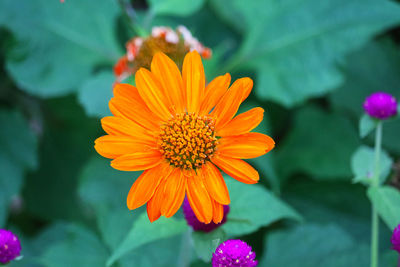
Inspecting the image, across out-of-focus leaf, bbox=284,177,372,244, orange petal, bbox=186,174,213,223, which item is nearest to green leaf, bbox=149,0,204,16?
out-of-focus leaf, bbox=284,177,372,244

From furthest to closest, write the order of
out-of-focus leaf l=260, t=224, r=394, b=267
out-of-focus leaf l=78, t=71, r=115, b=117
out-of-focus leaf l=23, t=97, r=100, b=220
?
1. out-of-focus leaf l=23, t=97, r=100, b=220
2. out-of-focus leaf l=78, t=71, r=115, b=117
3. out-of-focus leaf l=260, t=224, r=394, b=267

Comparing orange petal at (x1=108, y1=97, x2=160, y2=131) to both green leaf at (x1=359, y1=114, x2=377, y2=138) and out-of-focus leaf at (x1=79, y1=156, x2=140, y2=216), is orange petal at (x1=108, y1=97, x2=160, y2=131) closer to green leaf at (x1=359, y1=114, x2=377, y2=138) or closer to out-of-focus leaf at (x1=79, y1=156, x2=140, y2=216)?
green leaf at (x1=359, y1=114, x2=377, y2=138)

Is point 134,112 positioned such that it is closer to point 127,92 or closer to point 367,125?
point 127,92

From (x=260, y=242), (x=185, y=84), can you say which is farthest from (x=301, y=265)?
(x=185, y=84)

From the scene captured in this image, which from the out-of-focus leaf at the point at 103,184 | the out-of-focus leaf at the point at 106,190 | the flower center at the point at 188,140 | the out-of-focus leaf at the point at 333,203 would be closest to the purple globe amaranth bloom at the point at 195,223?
the flower center at the point at 188,140

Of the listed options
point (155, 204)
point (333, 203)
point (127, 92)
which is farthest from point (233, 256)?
point (333, 203)

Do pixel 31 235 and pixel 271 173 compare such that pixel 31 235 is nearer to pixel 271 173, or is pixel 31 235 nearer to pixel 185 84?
pixel 271 173

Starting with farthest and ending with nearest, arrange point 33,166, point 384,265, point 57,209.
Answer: point 57,209 < point 33,166 < point 384,265
